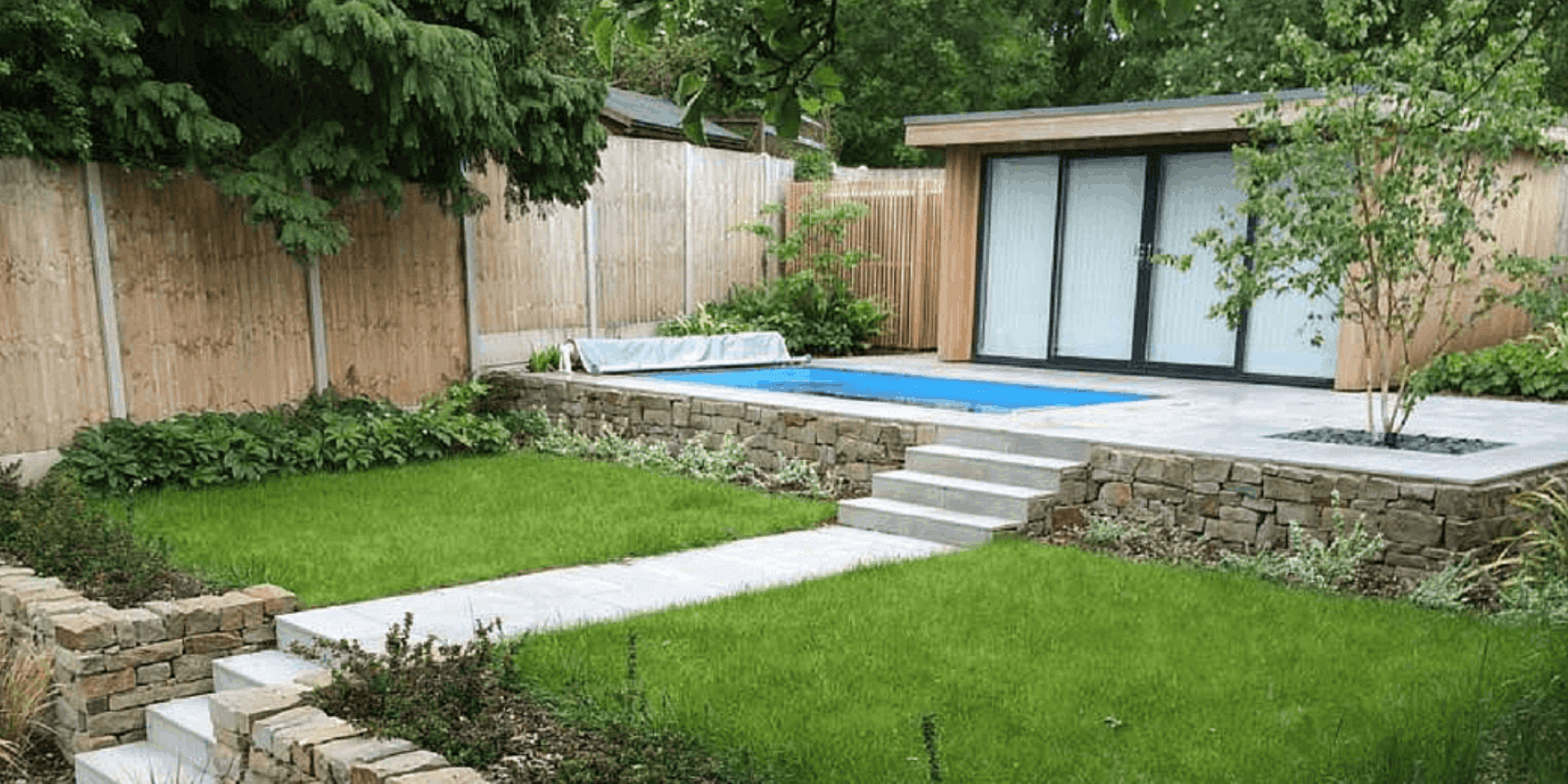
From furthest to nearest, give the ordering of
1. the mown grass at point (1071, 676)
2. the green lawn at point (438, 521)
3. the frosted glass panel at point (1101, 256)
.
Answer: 1. the frosted glass panel at point (1101, 256)
2. the green lawn at point (438, 521)
3. the mown grass at point (1071, 676)

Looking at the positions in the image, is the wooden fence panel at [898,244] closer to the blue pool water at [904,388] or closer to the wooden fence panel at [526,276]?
the blue pool water at [904,388]

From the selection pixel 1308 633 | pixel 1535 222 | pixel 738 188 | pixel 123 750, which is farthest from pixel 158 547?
pixel 1535 222

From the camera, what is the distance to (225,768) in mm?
3945

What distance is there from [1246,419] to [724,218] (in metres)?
6.68

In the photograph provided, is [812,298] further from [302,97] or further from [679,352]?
[302,97]

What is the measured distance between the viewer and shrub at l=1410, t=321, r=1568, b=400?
887 centimetres

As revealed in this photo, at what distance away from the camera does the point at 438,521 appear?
6672 mm

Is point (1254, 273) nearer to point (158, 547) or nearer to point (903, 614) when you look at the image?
point (903, 614)

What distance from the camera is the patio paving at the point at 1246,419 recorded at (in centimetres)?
592

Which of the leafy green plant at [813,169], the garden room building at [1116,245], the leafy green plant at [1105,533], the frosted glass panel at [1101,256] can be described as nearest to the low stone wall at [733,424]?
the leafy green plant at [1105,533]

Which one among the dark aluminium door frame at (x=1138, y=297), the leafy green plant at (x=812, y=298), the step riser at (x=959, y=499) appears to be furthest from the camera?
the leafy green plant at (x=812, y=298)

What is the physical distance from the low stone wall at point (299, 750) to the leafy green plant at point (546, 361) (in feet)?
21.4

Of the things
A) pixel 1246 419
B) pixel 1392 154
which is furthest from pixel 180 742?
pixel 1392 154

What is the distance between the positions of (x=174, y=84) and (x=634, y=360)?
180 inches
